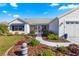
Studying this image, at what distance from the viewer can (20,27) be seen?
56.9 ft

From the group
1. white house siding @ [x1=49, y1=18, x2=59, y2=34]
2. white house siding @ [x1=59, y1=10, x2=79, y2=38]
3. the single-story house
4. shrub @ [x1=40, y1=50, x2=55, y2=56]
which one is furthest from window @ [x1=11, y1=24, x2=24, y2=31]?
white house siding @ [x1=59, y1=10, x2=79, y2=38]

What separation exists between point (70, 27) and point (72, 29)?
213 millimetres

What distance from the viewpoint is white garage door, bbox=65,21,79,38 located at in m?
16.8

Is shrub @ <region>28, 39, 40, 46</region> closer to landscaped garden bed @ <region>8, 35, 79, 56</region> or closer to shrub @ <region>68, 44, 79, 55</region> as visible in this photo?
landscaped garden bed @ <region>8, 35, 79, 56</region>

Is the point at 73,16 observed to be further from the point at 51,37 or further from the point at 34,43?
the point at 34,43

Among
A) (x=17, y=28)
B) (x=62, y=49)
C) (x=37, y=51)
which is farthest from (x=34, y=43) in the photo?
(x=62, y=49)

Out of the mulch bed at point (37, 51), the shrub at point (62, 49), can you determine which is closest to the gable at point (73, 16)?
the shrub at point (62, 49)

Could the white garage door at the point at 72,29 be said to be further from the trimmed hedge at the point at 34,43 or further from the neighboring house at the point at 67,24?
the trimmed hedge at the point at 34,43

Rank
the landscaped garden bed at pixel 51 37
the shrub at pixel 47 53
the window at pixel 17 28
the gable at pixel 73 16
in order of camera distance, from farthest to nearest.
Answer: the window at pixel 17 28
the landscaped garden bed at pixel 51 37
the gable at pixel 73 16
the shrub at pixel 47 53

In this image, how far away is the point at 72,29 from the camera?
1695cm

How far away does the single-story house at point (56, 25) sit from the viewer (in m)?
16.7

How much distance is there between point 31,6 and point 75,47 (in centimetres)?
287

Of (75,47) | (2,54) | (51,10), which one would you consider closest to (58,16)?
(51,10)

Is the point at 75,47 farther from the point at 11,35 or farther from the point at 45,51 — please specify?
the point at 11,35
